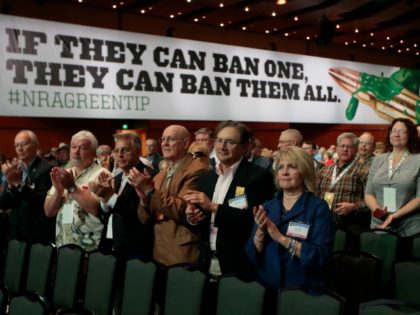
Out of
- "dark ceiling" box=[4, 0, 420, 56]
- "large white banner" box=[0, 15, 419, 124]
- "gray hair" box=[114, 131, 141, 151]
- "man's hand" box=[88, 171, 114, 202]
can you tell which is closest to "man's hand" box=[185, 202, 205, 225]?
"man's hand" box=[88, 171, 114, 202]

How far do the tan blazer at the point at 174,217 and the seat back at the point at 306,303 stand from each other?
32.4 inches

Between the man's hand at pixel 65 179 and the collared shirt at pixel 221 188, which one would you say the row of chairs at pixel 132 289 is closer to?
the collared shirt at pixel 221 188

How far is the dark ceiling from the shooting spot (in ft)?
33.4

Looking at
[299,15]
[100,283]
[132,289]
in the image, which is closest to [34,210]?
[100,283]

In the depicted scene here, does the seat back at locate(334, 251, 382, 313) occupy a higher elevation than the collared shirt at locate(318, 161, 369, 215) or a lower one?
lower

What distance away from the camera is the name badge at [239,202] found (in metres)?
2.60

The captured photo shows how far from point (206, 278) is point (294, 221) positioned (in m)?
0.57

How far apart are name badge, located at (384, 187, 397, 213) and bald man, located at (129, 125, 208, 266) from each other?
145 centimetres

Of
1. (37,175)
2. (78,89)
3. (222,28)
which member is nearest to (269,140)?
(222,28)

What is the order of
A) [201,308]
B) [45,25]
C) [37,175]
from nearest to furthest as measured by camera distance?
1. [201,308]
2. [37,175]
3. [45,25]

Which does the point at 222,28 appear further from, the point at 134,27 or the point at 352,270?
the point at 352,270

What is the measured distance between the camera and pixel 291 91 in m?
9.89

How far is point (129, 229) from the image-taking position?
3197 millimetres

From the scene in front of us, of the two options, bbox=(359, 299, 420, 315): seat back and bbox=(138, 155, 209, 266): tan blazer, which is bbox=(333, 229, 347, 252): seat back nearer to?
bbox=(138, 155, 209, 266): tan blazer
